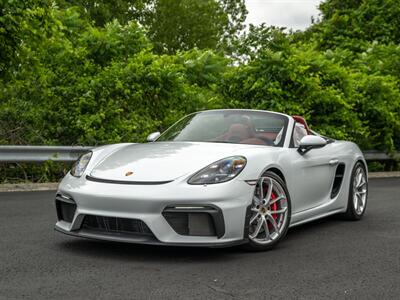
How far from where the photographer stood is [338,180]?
6.94 meters

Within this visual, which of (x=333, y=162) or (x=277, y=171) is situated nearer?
(x=277, y=171)

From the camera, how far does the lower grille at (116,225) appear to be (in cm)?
473

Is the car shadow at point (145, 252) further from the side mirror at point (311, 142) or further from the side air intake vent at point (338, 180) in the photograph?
the side air intake vent at point (338, 180)

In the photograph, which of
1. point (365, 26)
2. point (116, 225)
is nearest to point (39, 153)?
point (116, 225)

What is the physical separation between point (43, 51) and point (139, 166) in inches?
275

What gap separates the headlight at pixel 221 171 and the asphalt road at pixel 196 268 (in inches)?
23.8

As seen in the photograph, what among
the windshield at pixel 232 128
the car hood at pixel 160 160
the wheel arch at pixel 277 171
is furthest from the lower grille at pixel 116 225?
the windshield at pixel 232 128

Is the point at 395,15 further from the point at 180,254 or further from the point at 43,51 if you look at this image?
the point at 180,254

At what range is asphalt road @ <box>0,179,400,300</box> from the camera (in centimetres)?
394

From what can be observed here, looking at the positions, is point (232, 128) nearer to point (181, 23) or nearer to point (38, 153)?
point (38, 153)

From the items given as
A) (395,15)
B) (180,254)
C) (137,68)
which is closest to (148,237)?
(180,254)

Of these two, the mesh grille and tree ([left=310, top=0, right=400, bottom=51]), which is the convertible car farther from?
tree ([left=310, top=0, right=400, bottom=51])

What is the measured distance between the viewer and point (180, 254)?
504 cm

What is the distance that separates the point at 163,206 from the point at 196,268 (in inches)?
19.9
